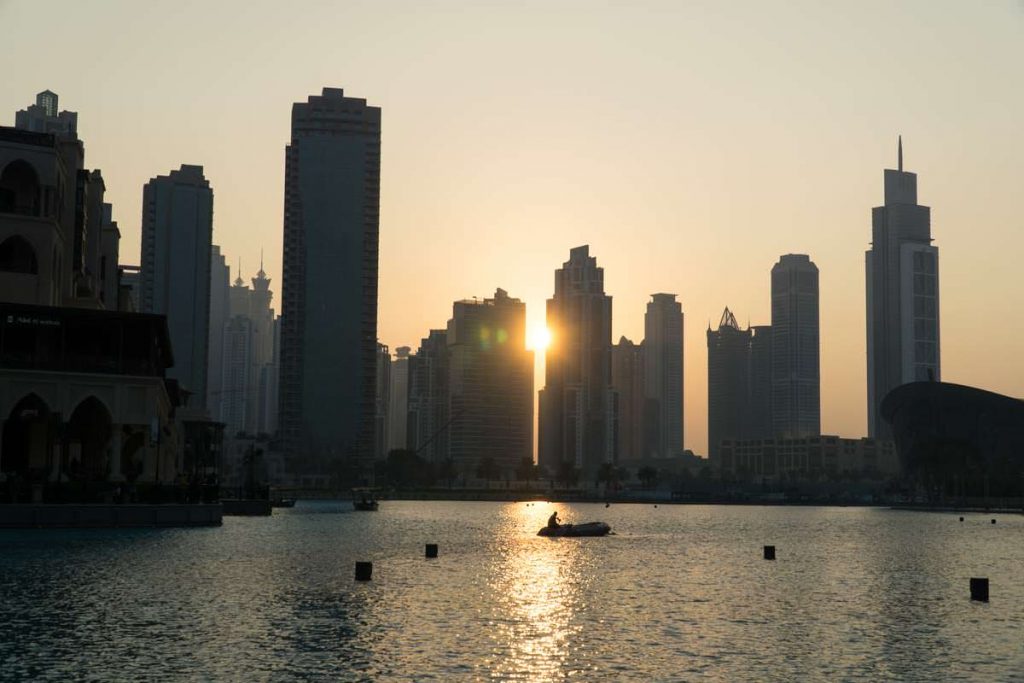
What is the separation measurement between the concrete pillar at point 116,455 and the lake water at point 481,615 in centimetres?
1221

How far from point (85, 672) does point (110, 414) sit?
239ft

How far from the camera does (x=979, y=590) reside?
60.1 meters

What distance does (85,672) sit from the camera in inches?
1378

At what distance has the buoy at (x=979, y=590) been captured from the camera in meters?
59.8

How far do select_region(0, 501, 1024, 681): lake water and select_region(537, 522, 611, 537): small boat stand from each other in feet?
107

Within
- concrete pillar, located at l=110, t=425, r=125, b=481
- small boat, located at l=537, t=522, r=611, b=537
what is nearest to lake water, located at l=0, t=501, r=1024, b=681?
concrete pillar, located at l=110, t=425, r=125, b=481

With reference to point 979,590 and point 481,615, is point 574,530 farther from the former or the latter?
point 481,615

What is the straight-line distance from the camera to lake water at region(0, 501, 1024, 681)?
3781 centimetres

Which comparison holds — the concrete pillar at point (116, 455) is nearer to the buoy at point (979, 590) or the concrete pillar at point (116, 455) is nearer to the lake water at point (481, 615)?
the lake water at point (481, 615)

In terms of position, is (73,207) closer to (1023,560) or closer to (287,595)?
(287,595)

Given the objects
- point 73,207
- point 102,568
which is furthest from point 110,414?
point 102,568

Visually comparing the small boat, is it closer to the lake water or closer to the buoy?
the lake water

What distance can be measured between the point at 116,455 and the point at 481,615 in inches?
2449

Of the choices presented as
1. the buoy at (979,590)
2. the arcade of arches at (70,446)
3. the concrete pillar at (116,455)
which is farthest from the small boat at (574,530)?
the buoy at (979,590)
